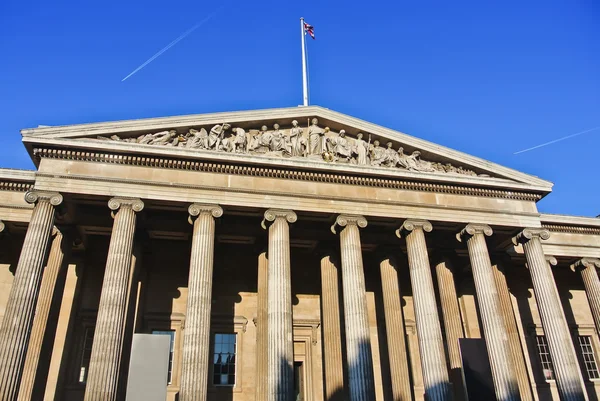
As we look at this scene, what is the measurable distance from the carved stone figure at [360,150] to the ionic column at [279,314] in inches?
161

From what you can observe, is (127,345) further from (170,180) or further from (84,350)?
(170,180)

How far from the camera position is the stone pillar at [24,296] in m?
15.7

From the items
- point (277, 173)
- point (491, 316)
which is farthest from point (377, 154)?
point (491, 316)

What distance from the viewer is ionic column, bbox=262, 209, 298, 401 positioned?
17406 millimetres

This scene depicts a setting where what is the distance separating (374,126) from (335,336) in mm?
9374

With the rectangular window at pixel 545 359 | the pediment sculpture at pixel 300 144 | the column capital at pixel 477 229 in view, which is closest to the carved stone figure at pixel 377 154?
the pediment sculpture at pixel 300 144

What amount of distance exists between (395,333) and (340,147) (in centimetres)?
851

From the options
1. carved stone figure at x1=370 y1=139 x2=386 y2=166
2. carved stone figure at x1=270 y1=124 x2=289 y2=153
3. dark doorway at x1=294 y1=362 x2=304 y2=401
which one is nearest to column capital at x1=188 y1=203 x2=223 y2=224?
carved stone figure at x1=270 y1=124 x2=289 y2=153

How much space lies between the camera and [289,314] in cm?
1861

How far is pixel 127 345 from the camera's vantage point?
20.5 m

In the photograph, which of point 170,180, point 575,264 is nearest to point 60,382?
point 170,180

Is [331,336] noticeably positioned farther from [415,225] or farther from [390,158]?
[390,158]

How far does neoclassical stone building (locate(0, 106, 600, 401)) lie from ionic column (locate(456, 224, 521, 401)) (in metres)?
0.06

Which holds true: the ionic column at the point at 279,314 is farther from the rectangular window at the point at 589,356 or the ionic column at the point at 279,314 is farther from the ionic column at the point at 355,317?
the rectangular window at the point at 589,356
